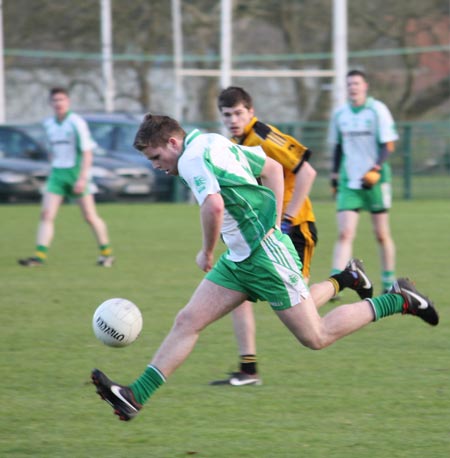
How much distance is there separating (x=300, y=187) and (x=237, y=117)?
67 cm

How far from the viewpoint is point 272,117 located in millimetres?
30406

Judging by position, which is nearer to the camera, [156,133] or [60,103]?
[156,133]

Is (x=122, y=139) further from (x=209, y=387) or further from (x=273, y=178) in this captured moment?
(x=273, y=178)

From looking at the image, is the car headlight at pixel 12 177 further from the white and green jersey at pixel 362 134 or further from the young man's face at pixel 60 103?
the white and green jersey at pixel 362 134

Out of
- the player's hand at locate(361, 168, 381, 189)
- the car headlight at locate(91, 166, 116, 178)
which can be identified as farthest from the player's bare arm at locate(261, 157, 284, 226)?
the car headlight at locate(91, 166, 116, 178)

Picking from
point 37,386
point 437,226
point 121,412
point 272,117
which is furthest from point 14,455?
point 272,117

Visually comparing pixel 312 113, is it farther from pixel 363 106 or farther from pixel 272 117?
pixel 363 106

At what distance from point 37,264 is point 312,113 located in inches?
745

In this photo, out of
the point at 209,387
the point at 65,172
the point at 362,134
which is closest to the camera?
the point at 209,387

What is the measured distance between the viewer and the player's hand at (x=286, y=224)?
7277mm

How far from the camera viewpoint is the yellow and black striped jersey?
702 centimetres

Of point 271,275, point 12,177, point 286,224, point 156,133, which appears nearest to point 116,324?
point 271,275

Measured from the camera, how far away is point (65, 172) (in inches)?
506

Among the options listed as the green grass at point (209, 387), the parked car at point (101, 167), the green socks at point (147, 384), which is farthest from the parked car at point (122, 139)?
the green socks at point (147, 384)
